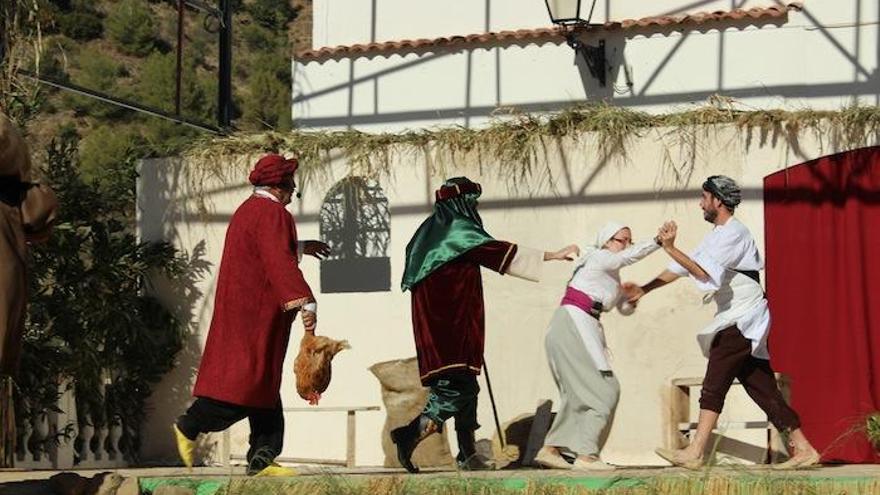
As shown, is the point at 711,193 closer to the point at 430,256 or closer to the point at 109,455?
the point at 430,256

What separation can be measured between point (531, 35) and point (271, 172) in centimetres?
860

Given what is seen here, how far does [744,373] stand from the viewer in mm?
10008

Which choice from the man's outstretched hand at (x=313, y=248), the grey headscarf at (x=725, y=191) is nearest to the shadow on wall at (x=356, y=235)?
the man's outstretched hand at (x=313, y=248)

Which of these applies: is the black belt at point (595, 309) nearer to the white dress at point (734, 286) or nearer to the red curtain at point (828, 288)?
the white dress at point (734, 286)

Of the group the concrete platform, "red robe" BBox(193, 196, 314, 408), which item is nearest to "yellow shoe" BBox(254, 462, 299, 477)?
the concrete platform

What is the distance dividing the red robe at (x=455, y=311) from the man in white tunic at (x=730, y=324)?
1.02 metres

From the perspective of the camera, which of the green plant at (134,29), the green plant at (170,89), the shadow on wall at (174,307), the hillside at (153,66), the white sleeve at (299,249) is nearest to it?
the white sleeve at (299,249)

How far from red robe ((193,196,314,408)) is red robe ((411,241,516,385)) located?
0.96 meters

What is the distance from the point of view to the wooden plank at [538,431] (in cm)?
1207

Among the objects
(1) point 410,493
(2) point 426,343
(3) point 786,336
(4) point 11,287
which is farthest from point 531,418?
(4) point 11,287

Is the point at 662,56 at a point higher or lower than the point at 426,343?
higher

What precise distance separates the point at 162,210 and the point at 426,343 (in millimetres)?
4745

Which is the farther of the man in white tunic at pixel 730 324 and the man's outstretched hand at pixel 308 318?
the man in white tunic at pixel 730 324

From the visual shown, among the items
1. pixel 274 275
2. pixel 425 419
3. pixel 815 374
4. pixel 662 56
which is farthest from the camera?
pixel 662 56
